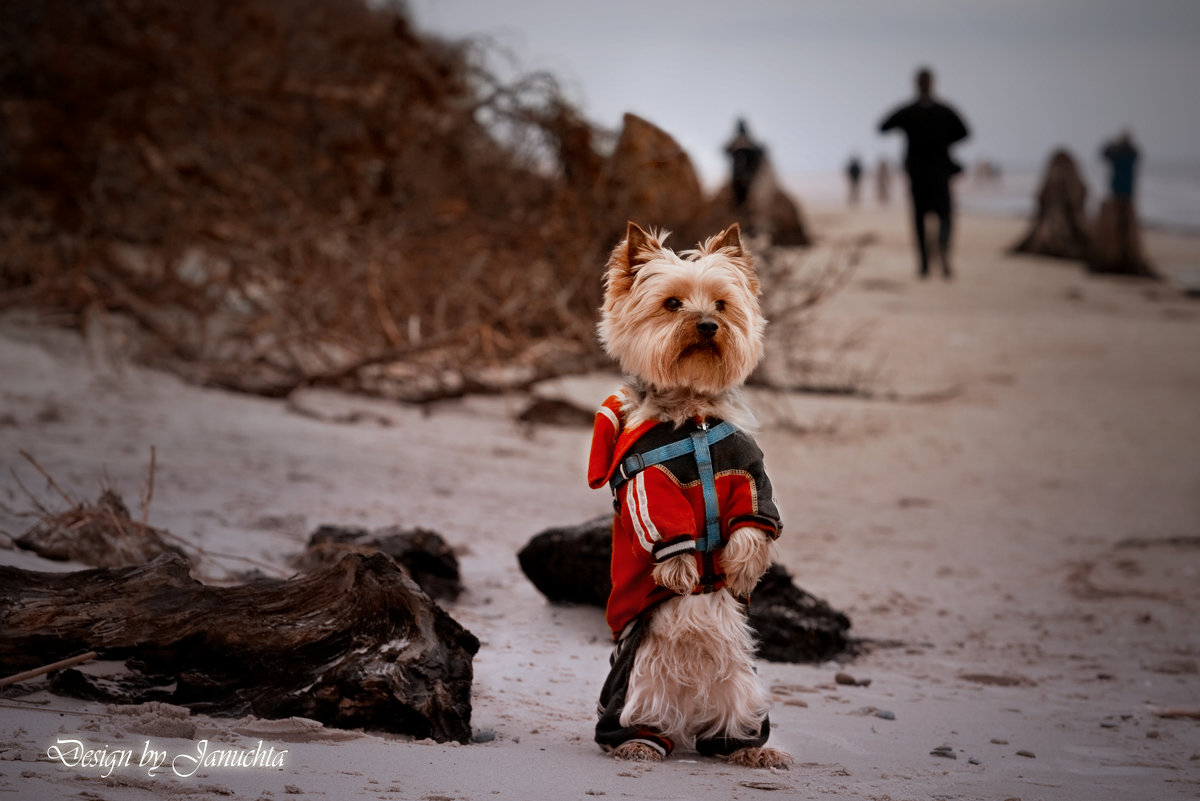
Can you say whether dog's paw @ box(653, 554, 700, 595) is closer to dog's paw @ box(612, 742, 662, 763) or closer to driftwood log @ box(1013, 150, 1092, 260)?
dog's paw @ box(612, 742, 662, 763)

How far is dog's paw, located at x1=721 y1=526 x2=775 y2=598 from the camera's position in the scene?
3.71 m

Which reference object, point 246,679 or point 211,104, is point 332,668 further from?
point 211,104

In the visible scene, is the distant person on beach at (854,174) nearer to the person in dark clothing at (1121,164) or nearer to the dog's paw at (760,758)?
the person in dark clothing at (1121,164)

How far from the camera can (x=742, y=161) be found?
10.1 metres

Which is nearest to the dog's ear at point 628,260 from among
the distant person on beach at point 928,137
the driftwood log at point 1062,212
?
the distant person on beach at point 928,137

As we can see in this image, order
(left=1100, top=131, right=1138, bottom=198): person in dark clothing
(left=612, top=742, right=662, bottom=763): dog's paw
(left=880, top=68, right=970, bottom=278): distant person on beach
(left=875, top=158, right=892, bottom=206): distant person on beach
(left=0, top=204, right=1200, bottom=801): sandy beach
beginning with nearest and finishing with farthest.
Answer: (left=0, top=204, right=1200, bottom=801): sandy beach
(left=612, top=742, right=662, bottom=763): dog's paw
(left=880, top=68, right=970, bottom=278): distant person on beach
(left=1100, top=131, right=1138, bottom=198): person in dark clothing
(left=875, top=158, right=892, bottom=206): distant person on beach

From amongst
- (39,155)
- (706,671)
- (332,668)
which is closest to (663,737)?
(706,671)

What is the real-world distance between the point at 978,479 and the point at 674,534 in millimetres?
7228

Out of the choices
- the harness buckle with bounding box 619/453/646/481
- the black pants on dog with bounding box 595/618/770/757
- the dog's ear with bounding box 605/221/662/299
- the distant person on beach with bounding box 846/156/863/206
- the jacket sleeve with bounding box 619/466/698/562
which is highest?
the distant person on beach with bounding box 846/156/863/206

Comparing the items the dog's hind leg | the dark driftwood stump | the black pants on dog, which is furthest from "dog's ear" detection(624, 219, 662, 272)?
the dog's hind leg

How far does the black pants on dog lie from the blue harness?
42 centimetres

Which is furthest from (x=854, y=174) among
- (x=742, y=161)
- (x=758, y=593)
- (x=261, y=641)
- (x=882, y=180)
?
(x=261, y=641)

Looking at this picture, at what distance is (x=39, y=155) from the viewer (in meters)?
13.5

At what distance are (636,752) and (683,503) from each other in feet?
2.79
